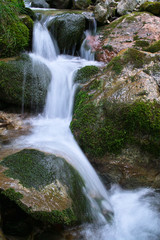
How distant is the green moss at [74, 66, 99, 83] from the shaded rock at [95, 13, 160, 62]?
1.70 metres

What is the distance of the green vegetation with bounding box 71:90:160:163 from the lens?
336cm

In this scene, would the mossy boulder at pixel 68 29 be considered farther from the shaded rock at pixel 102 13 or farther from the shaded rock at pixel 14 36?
the shaded rock at pixel 14 36

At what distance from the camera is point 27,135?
426 centimetres

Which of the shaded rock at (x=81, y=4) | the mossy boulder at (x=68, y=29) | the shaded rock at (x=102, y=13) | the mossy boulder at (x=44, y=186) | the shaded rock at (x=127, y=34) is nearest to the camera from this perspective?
the mossy boulder at (x=44, y=186)

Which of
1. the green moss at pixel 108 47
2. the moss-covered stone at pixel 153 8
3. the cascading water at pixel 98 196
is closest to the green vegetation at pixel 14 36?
the cascading water at pixel 98 196

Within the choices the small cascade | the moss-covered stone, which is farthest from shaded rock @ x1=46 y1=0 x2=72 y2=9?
the moss-covered stone

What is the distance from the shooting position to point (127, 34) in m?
7.82

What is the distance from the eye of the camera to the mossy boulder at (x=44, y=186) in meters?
2.23

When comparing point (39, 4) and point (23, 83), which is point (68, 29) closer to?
point (23, 83)

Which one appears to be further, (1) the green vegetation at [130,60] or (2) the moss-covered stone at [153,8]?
(2) the moss-covered stone at [153,8]

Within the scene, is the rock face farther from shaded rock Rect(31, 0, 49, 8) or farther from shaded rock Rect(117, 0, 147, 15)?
shaded rock Rect(31, 0, 49, 8)

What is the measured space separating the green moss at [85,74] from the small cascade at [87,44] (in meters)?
2.04

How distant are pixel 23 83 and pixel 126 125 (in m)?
3.22

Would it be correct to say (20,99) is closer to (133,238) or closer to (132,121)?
(132,121)
